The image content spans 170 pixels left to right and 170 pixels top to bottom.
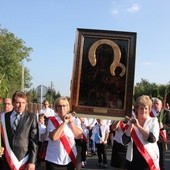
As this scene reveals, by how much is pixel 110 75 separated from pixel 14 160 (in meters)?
1.74

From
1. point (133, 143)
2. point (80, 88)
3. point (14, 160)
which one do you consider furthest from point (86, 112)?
point (14, 160)

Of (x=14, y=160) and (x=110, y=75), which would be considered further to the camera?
(x=110, y=75)

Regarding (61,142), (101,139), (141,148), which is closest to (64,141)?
(61,142)

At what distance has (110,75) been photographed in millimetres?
5977

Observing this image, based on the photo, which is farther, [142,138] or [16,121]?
[16,121]

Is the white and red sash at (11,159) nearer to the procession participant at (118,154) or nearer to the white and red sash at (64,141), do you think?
the white and red sash at (64,141)

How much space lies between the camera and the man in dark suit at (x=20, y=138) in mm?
5461

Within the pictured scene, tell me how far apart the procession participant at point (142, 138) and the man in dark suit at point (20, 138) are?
1199 mm

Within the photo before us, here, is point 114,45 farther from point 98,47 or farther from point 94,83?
point 94,83

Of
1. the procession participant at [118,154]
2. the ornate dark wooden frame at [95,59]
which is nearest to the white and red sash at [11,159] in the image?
the ornate dark wooden frame at [95,59]

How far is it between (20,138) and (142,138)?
1.54 meters

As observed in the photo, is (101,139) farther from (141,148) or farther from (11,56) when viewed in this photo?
(11,56)

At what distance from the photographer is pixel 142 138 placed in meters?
5.41

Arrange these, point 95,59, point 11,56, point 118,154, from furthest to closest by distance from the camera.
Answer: point 11,56 → point 118,154 → point 95,59
